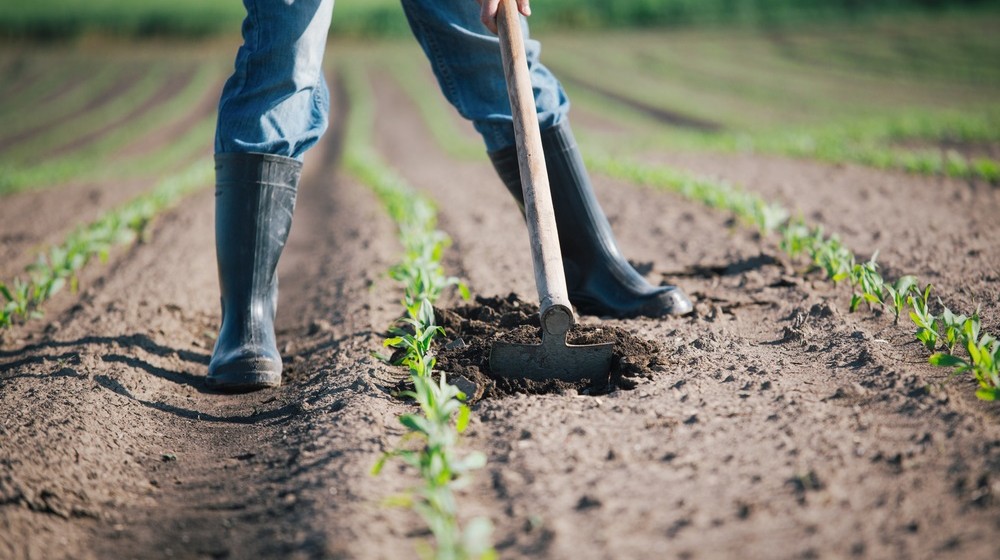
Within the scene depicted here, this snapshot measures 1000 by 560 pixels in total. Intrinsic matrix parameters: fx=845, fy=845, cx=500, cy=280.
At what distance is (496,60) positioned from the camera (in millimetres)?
2719

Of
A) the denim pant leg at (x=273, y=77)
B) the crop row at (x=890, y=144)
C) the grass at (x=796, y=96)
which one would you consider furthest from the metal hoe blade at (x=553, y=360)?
the crop row at (x=890, y=144)

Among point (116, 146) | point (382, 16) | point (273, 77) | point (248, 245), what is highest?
point (382, 16)

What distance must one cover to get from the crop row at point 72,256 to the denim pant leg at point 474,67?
1.84 meters

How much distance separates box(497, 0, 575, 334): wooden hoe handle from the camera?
84.4 inches

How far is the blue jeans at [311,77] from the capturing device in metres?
2.42

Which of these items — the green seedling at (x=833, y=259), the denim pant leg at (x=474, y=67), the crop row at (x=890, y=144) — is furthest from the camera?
the crop row at (x=890, y=144)

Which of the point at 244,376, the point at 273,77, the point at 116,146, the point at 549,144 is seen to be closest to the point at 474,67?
the point at 549,144

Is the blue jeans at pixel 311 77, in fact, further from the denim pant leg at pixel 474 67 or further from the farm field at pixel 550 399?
the farm field at pixel 550 399

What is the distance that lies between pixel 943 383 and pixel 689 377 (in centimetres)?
57

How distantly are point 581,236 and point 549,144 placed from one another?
32cm

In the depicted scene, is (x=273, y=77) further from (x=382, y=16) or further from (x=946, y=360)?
(x=382, y=16)

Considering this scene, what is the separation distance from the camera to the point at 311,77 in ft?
8.29

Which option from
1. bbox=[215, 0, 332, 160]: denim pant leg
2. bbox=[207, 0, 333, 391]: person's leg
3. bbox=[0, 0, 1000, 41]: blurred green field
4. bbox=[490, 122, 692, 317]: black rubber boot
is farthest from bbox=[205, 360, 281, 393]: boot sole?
bbox=[0, 0, 1000, 41]: blurred green field

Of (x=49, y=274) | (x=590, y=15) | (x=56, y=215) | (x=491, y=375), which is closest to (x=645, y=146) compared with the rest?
(x=56, y=215)
